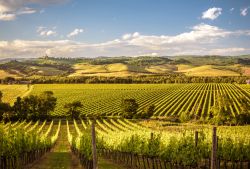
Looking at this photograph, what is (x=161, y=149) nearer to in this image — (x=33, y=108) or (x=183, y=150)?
(x=183, y=150)

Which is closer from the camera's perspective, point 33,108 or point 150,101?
point 33,108

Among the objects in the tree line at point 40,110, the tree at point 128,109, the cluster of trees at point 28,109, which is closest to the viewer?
the tree line at point 40,110

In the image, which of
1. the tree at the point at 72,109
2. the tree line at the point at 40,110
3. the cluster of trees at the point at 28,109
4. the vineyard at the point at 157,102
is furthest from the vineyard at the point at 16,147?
the vineyard at the point at 157,102

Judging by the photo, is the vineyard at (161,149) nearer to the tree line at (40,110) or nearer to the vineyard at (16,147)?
the vineyard at (16,147)

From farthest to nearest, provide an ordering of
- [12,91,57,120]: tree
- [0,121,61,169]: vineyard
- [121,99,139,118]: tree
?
1. [12,91,57,120]: tree
2. [121,99,139,118]: tree
3. [0,121,61,169]: vineyard

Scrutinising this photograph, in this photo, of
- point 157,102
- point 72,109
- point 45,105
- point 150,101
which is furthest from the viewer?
point 150,101

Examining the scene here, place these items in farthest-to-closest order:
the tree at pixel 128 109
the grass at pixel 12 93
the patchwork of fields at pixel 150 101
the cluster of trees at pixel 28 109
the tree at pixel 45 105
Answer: the grass at pixel 12 93 < the patchwork of fields at pixel 150 101 < the tree at pixel 45 105 < the tree at pixel 128 109 < the cluster of trees at pixel 28 109

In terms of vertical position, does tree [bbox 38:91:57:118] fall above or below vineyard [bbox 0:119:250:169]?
below

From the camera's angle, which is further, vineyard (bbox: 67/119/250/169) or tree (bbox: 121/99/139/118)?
tree (bbox: 121/99/139/118)

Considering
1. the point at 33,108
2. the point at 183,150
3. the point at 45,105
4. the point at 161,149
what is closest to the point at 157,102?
→ the point at 45,105

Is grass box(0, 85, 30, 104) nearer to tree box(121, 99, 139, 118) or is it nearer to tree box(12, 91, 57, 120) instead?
tree box(12, 91, 57, 120)

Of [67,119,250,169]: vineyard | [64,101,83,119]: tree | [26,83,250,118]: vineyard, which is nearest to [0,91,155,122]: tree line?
[64,101,83,119]: tree

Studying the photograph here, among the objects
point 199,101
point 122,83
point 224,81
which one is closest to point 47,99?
point 199,101

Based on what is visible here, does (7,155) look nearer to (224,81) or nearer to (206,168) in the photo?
(206,168)
